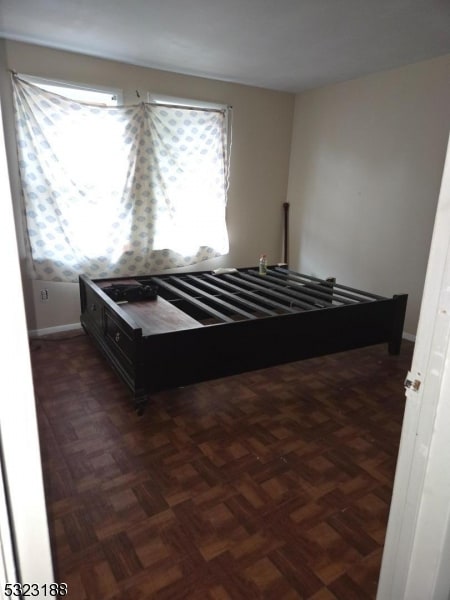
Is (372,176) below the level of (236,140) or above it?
below

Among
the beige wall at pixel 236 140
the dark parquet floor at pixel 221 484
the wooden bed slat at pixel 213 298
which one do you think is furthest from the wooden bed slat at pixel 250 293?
the beige wall at pixel 236 140

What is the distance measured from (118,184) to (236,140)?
4.98 feet

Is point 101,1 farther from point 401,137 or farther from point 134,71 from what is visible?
point 401,137

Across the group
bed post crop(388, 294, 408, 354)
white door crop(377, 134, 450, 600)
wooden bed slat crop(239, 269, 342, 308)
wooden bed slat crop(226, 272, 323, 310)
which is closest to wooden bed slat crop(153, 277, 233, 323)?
wooden bed slat crop(226, 272, 323, 310)

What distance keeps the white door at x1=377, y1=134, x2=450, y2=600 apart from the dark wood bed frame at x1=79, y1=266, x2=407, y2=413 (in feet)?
5.36

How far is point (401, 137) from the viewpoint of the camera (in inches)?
143

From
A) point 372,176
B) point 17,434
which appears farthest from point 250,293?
point 17,434

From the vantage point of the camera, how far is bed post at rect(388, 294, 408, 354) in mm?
3129

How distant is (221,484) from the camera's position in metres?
1.83

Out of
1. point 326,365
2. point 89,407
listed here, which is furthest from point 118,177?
point 326,365

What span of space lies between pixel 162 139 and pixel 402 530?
3.79 m

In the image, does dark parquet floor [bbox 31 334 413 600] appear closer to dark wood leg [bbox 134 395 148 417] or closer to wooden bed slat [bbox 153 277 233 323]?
dark wood leg [bbox 134 395 148 417]

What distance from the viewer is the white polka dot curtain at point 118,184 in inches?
130

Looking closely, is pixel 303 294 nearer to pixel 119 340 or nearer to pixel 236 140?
pixel 119 340
